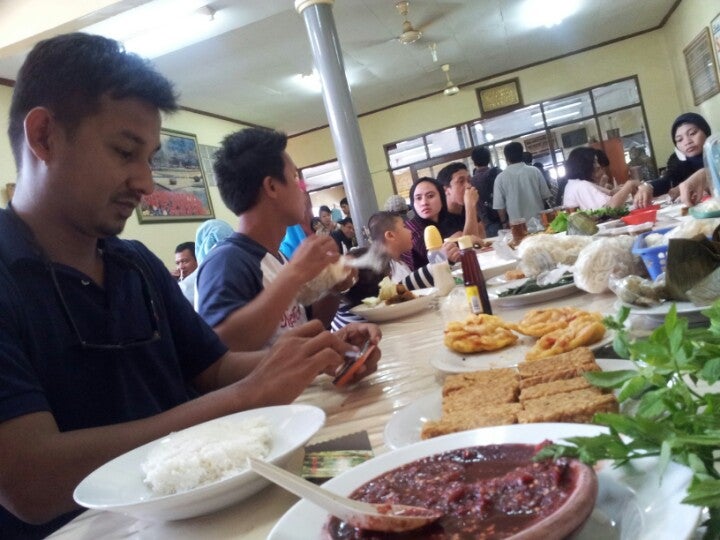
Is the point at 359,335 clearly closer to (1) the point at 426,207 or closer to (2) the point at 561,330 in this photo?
(2) the point at 561,330

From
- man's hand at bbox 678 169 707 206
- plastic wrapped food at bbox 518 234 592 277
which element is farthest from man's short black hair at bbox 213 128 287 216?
man's hand at bbox 678 169 707 206

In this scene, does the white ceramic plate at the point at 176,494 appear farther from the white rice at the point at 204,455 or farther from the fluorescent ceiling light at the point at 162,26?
the fluorescent ceiling light at the point at 162,26

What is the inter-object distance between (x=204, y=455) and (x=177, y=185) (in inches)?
275

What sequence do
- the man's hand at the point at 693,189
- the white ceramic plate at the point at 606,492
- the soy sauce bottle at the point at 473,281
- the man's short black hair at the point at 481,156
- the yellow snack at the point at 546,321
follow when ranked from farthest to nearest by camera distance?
the man's short black hair at the point at 481,156 → the man's hand at the point at 693,189 → the soy sauce bottle at the point at 473,281 → the yellow snack at the point at 546,321 → the white ceramic plate at the point at 606,492

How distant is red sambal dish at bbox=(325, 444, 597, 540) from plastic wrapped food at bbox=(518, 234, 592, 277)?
152cm

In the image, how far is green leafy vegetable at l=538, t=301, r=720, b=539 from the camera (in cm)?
39

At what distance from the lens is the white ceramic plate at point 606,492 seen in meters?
0.39

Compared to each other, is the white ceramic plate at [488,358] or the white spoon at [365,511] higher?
the white spoon at [365,511]

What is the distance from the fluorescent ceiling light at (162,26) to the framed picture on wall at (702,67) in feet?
20.6

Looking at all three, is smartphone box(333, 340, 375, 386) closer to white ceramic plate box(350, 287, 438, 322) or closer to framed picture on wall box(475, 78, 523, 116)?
white ceramic plate box(350, 287, 438, 322)

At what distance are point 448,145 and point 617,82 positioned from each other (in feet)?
10.1

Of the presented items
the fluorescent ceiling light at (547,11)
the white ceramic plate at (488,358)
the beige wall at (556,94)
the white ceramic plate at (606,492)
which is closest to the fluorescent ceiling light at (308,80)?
the beige wall at (556,94)

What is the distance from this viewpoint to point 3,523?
1088 millimetres

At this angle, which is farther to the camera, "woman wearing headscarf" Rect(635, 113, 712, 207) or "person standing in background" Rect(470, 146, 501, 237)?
"person standing in background" Rect(470, 146, 501, 237)
